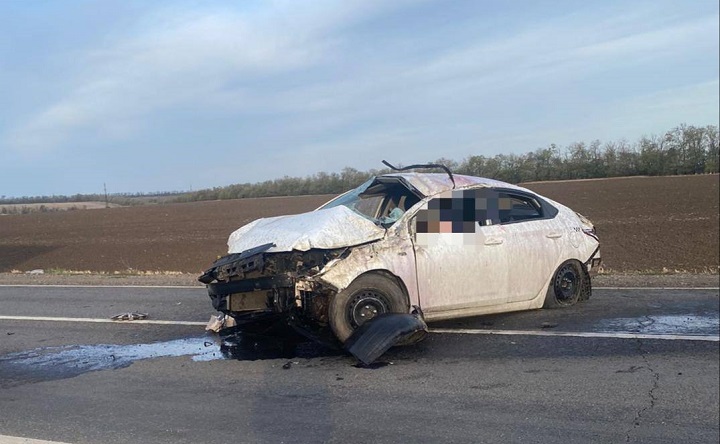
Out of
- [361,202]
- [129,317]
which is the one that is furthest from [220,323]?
[361,202]

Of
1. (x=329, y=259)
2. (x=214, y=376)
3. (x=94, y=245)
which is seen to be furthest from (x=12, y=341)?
(x=94, y=245)

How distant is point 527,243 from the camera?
678 cm

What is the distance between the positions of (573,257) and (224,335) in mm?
4158

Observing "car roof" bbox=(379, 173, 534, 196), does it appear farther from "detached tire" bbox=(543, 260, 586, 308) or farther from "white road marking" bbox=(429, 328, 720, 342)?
"white road marking" bbox=(429, 328, 720, 342)

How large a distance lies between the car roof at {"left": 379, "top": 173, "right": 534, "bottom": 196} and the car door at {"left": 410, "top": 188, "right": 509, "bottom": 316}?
0.31 feet

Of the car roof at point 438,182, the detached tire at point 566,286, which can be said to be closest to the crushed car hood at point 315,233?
the car roof at point 438,182

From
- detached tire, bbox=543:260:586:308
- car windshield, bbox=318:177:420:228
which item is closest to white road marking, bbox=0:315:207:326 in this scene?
car windshield, bbox=318:177:420:228

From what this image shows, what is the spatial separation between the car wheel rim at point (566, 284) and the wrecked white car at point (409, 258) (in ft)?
0.05

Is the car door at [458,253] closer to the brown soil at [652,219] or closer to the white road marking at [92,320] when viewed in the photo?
the brown soil at [652,219]

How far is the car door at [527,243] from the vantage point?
6.66 metres

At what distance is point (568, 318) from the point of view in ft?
22.5

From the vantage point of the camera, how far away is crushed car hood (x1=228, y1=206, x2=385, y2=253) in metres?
5.73

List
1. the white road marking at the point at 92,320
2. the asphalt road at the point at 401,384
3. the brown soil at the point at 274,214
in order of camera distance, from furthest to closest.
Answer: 1. the brown soil at the point at 274,214
2. the white road marking at the point at 92,320
3. the asphalt road at the point at 401,384

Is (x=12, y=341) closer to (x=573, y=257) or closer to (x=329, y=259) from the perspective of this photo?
(x=329, y=259)
